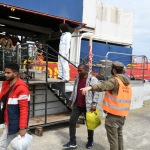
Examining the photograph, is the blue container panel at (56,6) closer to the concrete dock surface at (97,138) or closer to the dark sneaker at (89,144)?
the concrete dock surface at (97,138)

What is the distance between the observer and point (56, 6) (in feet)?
31.5

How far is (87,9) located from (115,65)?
7.48 m

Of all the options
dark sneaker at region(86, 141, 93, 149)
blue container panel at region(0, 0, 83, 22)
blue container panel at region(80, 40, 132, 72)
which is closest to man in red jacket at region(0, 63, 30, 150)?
dark sneaker at region(86, 141, 93, 149)

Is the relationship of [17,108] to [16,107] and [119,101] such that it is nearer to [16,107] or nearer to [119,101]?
[16,107]

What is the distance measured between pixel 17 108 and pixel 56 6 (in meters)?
6.84

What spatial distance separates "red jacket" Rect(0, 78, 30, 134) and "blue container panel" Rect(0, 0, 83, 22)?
18.4 feet

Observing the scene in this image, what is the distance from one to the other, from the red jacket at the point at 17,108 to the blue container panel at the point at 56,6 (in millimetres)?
5624

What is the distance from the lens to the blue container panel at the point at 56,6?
345 inches

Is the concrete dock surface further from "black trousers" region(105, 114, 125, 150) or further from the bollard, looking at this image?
"black trousers" region(105, 114, 125, 150)

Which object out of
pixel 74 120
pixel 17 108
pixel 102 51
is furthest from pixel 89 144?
pixel 102 51

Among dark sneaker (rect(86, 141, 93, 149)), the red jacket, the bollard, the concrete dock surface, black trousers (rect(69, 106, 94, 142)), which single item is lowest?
the concrete dock surface

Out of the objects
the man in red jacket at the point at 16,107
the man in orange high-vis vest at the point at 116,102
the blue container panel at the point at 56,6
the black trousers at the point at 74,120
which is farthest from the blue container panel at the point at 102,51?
the man in red jacket at the point at 16,107

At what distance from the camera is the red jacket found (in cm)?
345

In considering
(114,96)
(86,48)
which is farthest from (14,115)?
(86,48)
